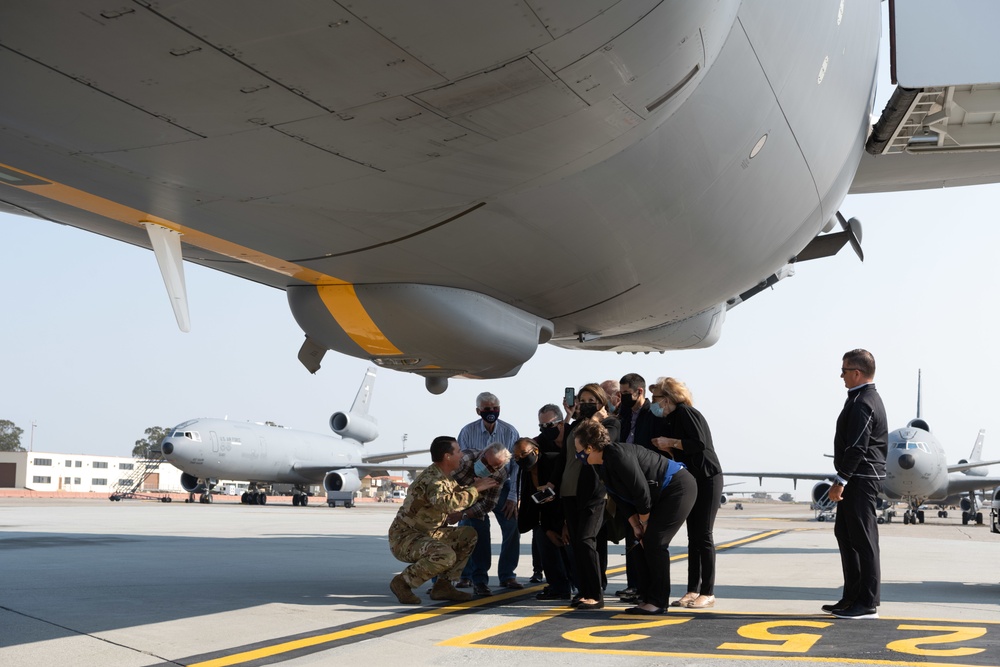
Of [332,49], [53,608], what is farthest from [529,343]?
[332,49]

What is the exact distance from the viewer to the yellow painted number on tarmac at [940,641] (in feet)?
14.5

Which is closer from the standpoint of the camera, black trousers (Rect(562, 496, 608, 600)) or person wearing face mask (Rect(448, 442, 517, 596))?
black trousers (Rect(562, 496, 608, 600))

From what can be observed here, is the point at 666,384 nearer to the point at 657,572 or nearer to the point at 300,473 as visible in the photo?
the point at 657,572

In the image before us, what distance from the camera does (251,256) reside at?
481cm

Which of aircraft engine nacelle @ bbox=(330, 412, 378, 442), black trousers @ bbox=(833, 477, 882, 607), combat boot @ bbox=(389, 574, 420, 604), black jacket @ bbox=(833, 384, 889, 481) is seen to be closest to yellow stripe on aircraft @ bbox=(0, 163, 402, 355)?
combat boot @ bbox=(389, 574, 420, 604)

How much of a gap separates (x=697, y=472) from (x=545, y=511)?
4.33 feet

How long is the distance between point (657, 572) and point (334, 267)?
2.85m

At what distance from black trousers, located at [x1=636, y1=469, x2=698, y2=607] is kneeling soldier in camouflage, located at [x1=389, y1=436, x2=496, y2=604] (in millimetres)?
1305

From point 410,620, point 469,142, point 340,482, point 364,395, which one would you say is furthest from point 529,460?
point 364,395

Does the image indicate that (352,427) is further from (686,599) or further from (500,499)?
(686,599)

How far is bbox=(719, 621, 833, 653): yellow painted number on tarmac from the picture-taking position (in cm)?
451

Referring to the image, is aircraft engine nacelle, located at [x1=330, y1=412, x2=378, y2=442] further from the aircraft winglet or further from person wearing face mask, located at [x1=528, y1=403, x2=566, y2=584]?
the aircraft winglet

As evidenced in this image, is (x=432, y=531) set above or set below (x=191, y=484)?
above

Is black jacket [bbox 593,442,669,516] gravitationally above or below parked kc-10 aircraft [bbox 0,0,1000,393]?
below
